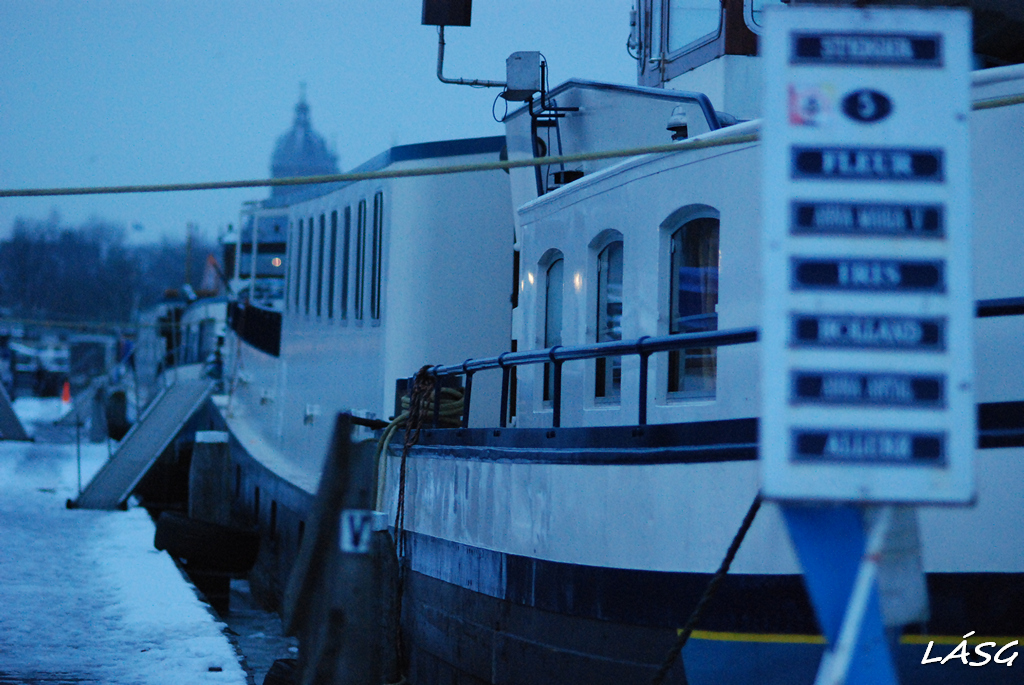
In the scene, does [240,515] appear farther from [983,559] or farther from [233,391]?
[983,559]

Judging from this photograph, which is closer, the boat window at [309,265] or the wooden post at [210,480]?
the boat window at [309,265]

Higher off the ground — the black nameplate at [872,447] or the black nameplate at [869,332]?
the black nameplate at [869,332]

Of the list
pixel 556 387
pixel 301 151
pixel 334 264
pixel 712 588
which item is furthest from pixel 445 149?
pixel 301 151

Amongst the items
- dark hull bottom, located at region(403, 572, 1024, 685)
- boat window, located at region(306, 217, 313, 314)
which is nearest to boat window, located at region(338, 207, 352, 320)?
boat window, located at region(306, 217, 313, 314)

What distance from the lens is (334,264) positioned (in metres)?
14.4

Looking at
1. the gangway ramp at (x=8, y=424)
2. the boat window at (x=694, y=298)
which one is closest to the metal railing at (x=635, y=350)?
the boat window at (x=694, y=298)

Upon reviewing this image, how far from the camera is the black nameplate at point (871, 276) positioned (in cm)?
297

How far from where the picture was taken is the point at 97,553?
39.8 feet

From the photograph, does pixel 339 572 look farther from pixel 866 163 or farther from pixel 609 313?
pixel 609 313

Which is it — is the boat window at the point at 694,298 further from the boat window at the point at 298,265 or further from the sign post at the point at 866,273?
the boat window at the point at 298,265

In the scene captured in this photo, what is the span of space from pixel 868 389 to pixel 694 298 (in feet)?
10.9

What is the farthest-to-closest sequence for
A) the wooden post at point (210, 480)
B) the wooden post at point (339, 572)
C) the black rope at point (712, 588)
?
the wooden post at point (210, 480)
the wooden post at point (339, 572)
the black rope at point (712, 588)

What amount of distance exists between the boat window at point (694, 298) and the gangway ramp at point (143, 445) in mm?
12885

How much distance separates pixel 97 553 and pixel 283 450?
4.46 metres
